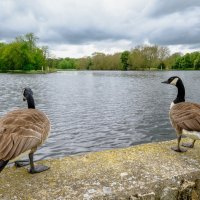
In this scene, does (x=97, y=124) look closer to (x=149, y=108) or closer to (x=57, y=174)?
(x=149, y=108)

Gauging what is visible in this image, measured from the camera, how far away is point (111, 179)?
4285 mm

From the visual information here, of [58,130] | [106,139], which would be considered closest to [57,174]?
Answer: [106,139]

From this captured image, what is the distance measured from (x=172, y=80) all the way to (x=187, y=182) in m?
3.25

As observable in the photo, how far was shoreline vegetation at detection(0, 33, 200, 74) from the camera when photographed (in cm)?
12100

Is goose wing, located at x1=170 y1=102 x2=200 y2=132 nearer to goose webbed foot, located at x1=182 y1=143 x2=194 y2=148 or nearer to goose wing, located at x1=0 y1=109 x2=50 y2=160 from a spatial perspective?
goose webbed foot, located at x1=182 y1=143 x2=194 y2=148

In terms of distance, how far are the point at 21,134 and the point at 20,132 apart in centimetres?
3

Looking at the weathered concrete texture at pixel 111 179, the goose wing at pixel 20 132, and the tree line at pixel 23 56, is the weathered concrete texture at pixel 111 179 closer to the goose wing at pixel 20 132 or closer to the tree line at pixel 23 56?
the goose wing at pixel 20 132

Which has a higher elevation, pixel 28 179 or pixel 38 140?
pixel 38 140

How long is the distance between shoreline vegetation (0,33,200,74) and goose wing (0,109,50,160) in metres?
115

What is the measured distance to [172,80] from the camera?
7.03 metres

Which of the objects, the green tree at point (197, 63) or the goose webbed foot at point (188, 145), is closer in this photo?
the goose webbed foot at point (188, 145)

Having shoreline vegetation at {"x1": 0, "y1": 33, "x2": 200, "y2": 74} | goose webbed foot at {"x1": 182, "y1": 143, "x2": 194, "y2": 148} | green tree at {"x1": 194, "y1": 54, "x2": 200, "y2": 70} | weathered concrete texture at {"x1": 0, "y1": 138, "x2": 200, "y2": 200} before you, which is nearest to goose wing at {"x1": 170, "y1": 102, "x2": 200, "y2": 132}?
weathered concrete texture at {"x1": 0, "y1": 138, "x2": 200, "y2": 200}

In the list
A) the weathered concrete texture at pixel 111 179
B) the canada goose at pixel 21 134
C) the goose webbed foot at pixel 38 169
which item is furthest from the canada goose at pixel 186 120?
the goose webbed foot at pixel 38 169

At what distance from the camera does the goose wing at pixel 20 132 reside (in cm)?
370
